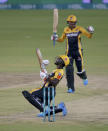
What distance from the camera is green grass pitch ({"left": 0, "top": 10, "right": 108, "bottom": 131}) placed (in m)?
13.1

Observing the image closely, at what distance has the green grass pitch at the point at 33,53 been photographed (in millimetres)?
13133

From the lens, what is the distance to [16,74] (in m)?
20.3

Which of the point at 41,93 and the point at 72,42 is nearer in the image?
the point at 41,93

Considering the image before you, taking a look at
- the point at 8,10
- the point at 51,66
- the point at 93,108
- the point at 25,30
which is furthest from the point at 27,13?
the point at 93,108

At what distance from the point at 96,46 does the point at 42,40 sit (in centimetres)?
348

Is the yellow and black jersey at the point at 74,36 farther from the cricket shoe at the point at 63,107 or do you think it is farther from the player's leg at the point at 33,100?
the player's leg at the point at 33,100

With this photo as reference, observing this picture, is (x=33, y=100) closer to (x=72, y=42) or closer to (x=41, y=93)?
(x=41, y=93)

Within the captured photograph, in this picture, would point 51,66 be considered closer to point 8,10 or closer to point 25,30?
point 25,30

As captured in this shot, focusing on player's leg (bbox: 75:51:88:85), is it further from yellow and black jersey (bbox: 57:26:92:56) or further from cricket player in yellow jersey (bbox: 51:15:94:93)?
yellow and black jersey (bbox: 57:26:92:56)

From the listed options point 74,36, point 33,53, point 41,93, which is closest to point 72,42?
point 74,36

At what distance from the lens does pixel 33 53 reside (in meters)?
25.6

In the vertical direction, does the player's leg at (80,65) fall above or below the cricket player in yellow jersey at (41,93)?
below

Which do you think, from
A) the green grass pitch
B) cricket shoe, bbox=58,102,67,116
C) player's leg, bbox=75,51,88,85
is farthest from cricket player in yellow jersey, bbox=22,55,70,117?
player's leg, bbox=75,51,88,85

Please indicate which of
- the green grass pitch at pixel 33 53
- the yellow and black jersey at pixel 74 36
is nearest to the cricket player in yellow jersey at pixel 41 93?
the green grass pitch at pixel 33 53
